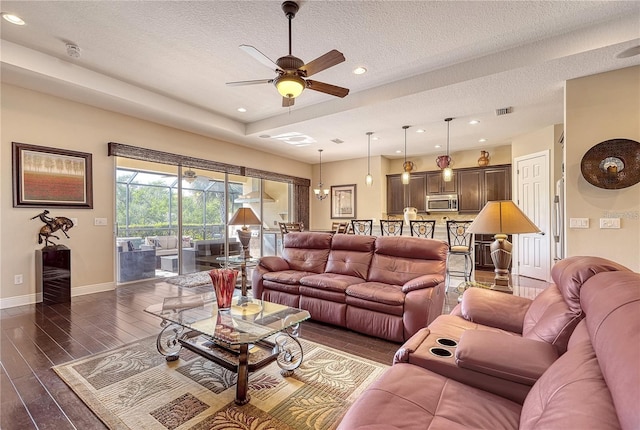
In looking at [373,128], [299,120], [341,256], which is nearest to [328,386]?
[341,256]

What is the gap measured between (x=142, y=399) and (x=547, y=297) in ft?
8.43

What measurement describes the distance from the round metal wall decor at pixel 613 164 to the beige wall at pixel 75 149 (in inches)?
245

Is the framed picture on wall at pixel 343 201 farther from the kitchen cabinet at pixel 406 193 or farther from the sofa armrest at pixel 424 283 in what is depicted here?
the sofa armrest at pixel 424 283

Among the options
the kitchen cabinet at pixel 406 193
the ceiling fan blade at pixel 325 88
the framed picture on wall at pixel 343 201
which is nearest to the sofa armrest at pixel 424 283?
the ceiling fan blade at pixel 325 88

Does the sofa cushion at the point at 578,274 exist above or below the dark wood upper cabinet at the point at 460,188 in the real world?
below

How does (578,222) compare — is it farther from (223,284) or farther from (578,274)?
(223,284)

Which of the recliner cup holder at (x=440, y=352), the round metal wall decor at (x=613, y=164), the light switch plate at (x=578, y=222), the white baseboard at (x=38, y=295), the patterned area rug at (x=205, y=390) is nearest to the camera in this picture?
the recliner cup holder at (x=440, y=352)

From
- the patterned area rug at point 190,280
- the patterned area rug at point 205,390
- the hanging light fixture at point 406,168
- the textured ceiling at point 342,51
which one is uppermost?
the textured ceiling at point 342,51

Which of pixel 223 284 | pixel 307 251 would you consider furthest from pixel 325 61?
pixel 307 251

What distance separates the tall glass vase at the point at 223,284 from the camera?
2371 millimetres

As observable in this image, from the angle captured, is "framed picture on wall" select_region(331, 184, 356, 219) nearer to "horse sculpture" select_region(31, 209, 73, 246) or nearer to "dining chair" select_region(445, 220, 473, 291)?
"dining chair" select_region(445, 220, 473, 291)

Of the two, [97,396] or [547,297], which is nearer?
[547,297]

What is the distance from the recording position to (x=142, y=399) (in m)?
1.91

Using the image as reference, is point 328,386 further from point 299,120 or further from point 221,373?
point 299,120
